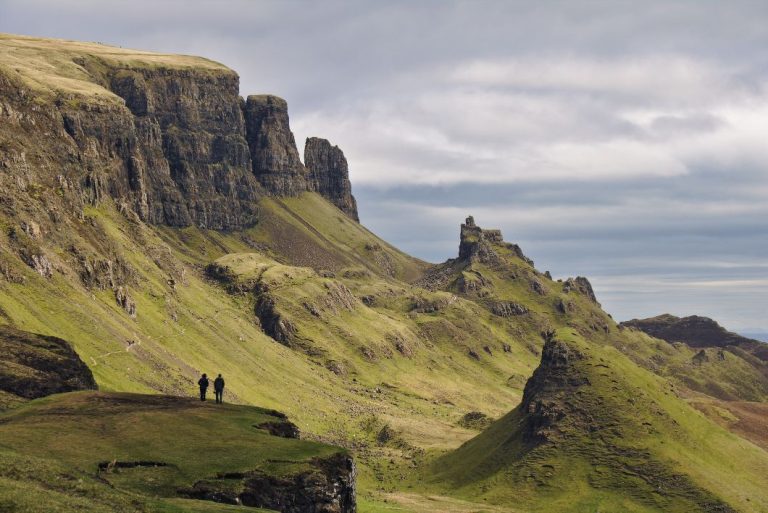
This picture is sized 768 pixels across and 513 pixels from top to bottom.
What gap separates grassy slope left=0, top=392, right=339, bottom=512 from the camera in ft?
168

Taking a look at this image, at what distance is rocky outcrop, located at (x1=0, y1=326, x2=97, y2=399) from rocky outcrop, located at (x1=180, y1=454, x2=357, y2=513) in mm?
32315

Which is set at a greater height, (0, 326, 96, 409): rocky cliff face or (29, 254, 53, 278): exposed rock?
(29, 254, 53, 278): exposed rock

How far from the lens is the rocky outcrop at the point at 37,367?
84750 mm

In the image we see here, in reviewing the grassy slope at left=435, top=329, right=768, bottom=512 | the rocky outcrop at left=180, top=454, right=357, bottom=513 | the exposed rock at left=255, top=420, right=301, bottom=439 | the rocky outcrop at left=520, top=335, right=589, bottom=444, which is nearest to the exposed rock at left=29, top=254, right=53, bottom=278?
the grassy slope at left=435, top=329, right=768, bottom=512

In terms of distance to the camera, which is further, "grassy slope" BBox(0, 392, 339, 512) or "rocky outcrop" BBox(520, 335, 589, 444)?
"rocky outcrop" BBox(520, 335, 589, 444)

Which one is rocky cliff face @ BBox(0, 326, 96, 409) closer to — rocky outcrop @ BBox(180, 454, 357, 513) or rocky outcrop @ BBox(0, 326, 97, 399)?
rocky outcrop @ BBox(0, 326, 97, 399)

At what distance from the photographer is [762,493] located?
12750 cm

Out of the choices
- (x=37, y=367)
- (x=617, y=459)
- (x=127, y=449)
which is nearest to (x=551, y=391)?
(x=617, y=459)

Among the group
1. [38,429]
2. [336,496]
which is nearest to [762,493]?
[336,496]

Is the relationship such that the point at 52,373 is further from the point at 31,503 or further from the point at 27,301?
the point at 27,301

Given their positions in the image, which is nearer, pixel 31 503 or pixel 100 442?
pixel 31 503

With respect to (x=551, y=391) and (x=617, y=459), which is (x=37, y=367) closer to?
(x=617, y=459)

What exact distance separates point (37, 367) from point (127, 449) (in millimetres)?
30770

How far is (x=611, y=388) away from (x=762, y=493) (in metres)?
31.5
